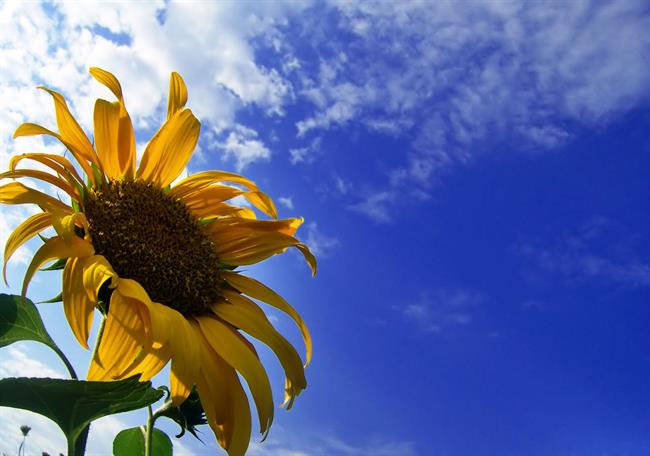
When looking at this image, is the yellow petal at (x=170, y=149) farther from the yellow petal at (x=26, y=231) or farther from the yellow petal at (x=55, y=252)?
the yellow petal at (x=55, y=252)

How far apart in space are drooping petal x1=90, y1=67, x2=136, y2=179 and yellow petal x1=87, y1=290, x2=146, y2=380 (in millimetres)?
1094

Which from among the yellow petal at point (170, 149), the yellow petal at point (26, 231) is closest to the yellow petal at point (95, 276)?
the yellow petal at point (26, 231)

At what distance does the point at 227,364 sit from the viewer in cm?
272

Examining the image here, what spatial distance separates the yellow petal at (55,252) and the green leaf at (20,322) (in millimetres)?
152

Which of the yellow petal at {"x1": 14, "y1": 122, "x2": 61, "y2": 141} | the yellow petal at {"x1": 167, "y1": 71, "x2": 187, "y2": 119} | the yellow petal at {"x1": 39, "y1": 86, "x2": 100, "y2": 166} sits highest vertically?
the yellow petal at {"x1": 167, "y1": 71, "x2": 187, "y2": 119}

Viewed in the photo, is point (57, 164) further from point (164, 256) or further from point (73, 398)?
point (73, 398)

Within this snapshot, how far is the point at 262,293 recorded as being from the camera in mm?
3346

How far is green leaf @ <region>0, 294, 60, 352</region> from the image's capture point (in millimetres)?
2346

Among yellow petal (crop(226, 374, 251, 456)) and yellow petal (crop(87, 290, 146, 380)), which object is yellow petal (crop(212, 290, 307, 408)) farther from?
yellow petal (crop(87, 290, 146, 380))

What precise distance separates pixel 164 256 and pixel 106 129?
665 mm

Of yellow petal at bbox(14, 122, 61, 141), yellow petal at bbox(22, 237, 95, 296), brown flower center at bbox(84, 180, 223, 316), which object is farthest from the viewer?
brown flower center at bbox(84, 180, 223, 316)

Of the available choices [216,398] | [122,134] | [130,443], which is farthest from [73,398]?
[122,134]

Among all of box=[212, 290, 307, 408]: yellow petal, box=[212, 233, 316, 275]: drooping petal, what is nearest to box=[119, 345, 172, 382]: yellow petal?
box=[212, 290, 307, 408]: yellow petal

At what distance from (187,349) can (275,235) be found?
1.23 metres
